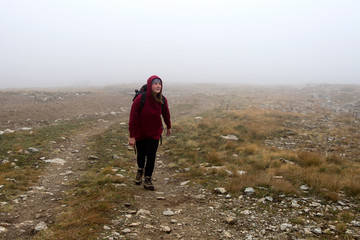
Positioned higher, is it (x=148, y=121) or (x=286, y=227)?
(x=148, y=121)

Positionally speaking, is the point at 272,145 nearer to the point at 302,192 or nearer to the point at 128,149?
the point at 302,192

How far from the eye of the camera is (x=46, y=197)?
220 inches

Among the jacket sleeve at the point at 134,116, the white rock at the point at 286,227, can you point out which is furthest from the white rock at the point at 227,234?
the jacket sleeve at the point at 134,116

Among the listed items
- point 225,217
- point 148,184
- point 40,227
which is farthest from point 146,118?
point 40,227

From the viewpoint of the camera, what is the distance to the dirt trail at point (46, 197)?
4246 millimetres

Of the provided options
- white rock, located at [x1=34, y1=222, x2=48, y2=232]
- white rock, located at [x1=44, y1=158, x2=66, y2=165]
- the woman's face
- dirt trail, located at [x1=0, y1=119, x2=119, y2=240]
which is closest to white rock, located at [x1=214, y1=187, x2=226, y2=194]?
the woman's face

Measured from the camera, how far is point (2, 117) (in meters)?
16.3

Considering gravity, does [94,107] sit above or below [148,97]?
below

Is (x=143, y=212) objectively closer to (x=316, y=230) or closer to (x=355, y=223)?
(x=316, y=230)

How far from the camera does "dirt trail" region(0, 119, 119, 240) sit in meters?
4.25

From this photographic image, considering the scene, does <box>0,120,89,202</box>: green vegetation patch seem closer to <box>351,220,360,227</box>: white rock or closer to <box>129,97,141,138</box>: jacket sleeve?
<box>129,97,141,138</box>: jacket sleeve

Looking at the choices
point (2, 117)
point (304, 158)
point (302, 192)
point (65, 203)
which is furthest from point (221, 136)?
point (2, 117)

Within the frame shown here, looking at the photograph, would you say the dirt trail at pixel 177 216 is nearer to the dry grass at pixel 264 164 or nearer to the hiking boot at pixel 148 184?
the hiking boot at pixel 148 184

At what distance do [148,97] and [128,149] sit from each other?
221 inches
